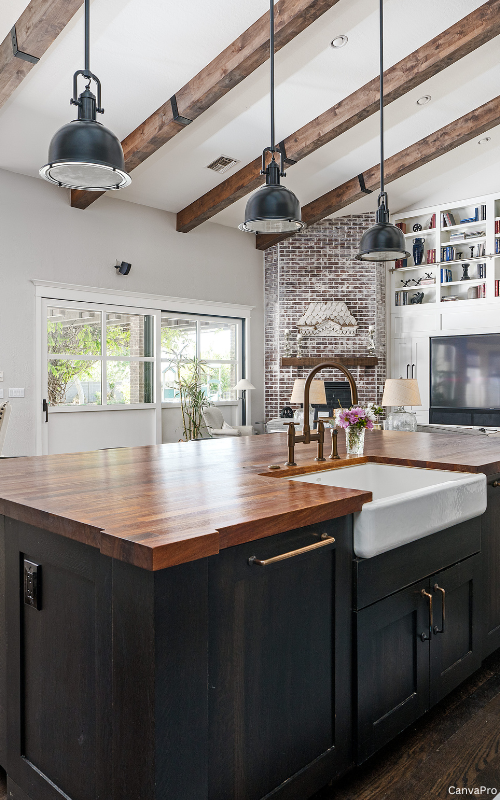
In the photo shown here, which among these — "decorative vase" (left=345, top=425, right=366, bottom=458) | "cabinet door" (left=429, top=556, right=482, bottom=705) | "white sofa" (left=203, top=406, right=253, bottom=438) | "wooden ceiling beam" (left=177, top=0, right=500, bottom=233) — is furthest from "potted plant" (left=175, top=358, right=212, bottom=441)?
"cabinet door" (left=429, top=556, right=482, bottom=705)

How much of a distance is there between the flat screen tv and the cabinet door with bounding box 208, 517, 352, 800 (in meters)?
6.85

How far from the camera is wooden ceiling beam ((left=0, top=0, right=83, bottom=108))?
3.58 m

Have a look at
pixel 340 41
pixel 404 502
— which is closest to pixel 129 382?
pixel 340 41

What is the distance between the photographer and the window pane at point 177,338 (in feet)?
24.2

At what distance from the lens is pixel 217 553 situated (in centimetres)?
115

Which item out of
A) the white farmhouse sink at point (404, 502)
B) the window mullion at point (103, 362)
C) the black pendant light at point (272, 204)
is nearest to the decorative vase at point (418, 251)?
the window mullion at point (103, 362)

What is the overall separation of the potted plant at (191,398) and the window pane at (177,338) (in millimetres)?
128

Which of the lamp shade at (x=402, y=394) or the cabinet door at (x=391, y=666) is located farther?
the lamp shade at (x=402, y=394)

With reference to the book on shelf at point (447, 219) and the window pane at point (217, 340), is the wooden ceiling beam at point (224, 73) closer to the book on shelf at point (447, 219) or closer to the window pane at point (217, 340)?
the window pane at point (217, 340)

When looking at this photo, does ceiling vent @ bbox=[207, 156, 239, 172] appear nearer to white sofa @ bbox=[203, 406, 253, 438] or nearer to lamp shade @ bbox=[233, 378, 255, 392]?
lamp shade @ bbox=[233, 378, 255, 392]

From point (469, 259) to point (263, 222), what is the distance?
591cm

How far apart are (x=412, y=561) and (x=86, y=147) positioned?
178 centimetres

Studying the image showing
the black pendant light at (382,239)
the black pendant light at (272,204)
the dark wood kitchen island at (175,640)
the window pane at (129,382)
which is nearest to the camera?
the dark wood kitchen island at (175,640)

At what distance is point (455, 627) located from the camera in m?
1.98
